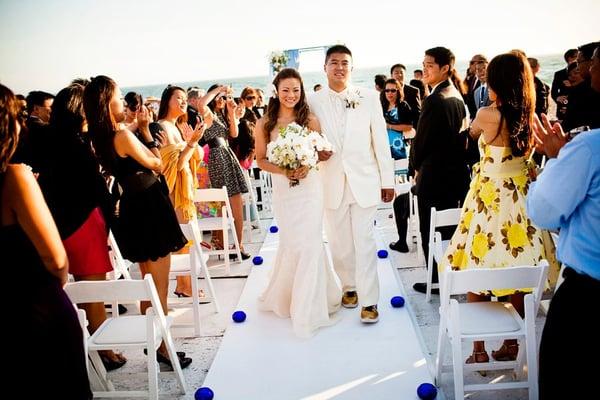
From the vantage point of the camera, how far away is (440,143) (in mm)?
4395

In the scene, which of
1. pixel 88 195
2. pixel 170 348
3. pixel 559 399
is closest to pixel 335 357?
pixel 170 348

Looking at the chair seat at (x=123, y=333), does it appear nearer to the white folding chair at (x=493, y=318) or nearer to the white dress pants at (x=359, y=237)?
the white dress pants at (x=359, y=237)

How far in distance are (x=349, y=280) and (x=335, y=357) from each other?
96 cm

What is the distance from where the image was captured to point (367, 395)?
314 cm

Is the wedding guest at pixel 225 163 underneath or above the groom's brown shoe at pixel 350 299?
above

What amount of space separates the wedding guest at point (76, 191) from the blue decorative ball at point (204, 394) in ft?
3.04

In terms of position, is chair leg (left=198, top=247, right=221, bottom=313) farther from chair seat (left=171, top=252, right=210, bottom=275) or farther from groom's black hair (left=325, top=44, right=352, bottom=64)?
groom's black hair (left=325, top=44, right=352, bottom=64)

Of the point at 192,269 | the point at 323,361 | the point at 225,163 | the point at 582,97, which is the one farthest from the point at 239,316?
the point at 582,97

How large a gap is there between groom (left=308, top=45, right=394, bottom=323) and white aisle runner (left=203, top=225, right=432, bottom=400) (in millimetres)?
276

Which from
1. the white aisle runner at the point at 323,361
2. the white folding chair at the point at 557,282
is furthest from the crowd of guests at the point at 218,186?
the white aisle runner at the point at 323,361

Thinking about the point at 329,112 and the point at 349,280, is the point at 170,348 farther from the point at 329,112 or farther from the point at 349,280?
the point at 329,112

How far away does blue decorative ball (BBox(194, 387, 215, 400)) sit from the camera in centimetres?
311

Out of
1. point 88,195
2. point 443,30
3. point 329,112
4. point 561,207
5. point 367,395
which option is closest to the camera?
point 561,207

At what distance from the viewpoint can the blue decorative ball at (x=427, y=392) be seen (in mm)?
2994
